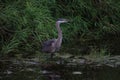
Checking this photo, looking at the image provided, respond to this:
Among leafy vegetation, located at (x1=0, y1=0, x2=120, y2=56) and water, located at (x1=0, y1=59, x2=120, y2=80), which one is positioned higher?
leafy vegetation, located at (x1=0, y1=0, x2=120, y2=56)

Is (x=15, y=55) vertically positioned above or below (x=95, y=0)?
below

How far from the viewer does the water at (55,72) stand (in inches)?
347

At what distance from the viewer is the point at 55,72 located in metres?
9.27

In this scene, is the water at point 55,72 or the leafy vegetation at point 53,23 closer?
the water at point 55,72

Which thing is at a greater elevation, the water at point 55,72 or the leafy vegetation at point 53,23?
the leafy vegetation at point 53,23

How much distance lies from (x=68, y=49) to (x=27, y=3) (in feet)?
5.44

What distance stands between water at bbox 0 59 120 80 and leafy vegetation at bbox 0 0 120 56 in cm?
119

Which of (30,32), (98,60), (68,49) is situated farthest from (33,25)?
(98,60)

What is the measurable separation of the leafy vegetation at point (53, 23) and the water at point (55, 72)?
3.91 feet

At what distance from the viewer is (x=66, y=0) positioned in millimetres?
13273

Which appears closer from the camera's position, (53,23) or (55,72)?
(55,72)

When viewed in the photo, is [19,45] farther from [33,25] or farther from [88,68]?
[88,68]

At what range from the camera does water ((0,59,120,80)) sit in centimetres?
882

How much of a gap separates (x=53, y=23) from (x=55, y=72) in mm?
3135
